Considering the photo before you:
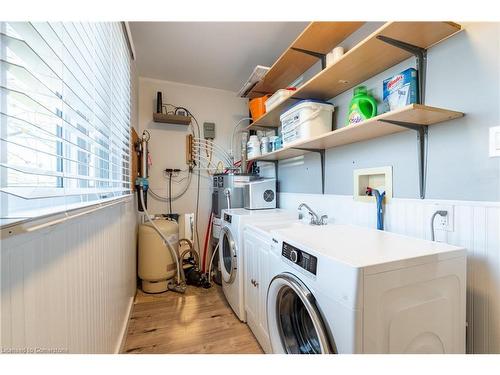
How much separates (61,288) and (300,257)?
869 millimetres

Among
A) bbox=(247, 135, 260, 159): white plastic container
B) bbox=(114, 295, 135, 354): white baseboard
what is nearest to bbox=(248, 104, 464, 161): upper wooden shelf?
bbox=(247, 135, 260, 159): white plastic container

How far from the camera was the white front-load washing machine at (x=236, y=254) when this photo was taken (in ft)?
6.15

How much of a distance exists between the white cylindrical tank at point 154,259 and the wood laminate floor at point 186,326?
0.39 feet

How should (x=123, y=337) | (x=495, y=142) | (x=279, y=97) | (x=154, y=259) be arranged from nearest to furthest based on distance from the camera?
(x=495, y=142), (x=123, y=337), (x=279, y=97), (x=154, y=259)

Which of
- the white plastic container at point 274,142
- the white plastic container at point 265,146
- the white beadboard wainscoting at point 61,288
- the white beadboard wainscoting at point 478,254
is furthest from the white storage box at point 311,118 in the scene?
the white beadboard wainscoting at point 61,288

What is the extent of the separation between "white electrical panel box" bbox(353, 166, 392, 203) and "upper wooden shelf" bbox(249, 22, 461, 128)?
63 cm

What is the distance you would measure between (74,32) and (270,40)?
1.74 metres

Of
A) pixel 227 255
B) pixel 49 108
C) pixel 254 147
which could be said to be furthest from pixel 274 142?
pixel 49 108

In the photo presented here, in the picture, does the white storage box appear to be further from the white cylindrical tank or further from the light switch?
the white cylindrical tank

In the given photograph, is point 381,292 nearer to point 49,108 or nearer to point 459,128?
point 459,128

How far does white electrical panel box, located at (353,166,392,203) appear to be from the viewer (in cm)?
136

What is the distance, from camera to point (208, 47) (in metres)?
2.20

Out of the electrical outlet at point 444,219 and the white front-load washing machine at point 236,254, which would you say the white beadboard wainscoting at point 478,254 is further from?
the white front-load washing machine at point 236,254
